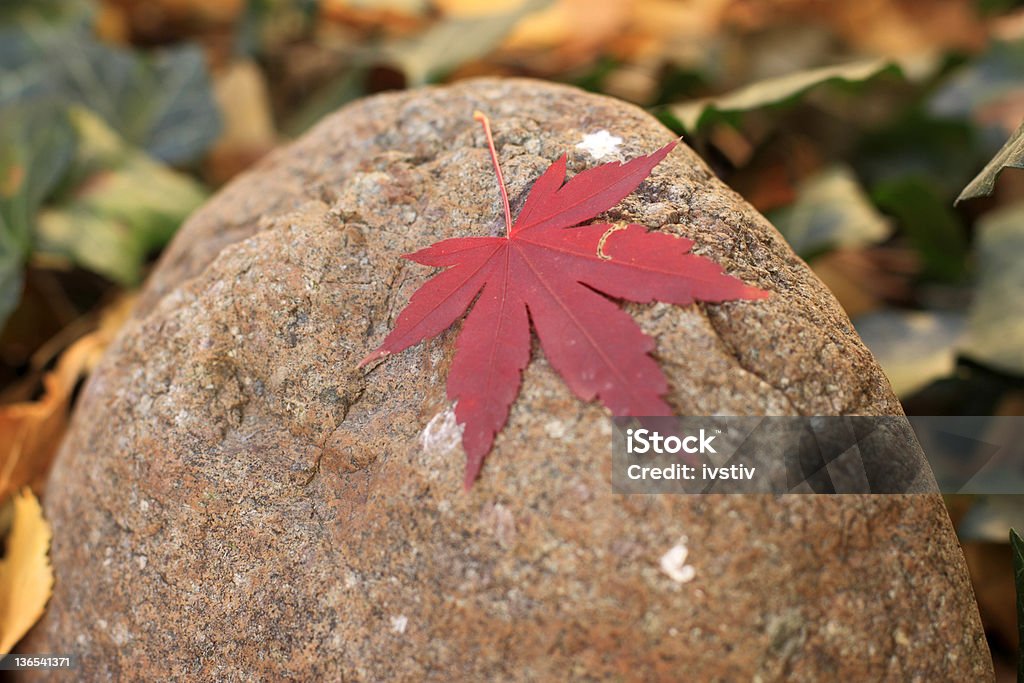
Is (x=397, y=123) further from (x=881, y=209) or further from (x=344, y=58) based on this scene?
(x=344, y=58)

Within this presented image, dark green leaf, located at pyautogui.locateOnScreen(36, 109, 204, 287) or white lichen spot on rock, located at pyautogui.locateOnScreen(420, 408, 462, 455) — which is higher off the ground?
dark green leaf, located at pyautogui.locateOnScreen(36, 109, 204, 287)

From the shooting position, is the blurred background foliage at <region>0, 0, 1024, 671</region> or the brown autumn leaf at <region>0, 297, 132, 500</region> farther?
the blurred background foliage at <region>0, 0, 1024, 671</region>

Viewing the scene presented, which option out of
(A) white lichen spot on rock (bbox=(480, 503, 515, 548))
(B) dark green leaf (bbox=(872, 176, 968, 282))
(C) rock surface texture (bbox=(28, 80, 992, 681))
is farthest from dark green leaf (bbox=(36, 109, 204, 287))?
(B) dark green leaf (bbox=(872, 176, 968, 282))

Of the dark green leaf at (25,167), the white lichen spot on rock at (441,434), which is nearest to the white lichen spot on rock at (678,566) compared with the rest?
the white lichen spot on rock at (441,434)

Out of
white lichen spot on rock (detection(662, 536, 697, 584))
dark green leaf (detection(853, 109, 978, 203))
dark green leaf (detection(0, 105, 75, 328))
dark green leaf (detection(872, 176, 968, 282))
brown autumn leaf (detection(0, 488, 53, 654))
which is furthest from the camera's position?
dark green leaf (detection(853, 109, 978, 203))

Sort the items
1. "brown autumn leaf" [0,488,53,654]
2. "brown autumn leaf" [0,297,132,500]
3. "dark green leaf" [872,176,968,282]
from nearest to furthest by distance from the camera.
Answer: "brown autumn leaf" [0,488,53,654] → "brown autumn leaf" [0,297,132,500] → "dark green leaf" [872,176,968,282]

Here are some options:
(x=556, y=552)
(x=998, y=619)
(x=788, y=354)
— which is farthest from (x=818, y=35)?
(x=556, y=552)

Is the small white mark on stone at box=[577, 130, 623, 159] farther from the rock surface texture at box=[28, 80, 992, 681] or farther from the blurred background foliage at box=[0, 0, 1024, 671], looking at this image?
the blurred background foliage at box=[0, 0, 1024, 671]
